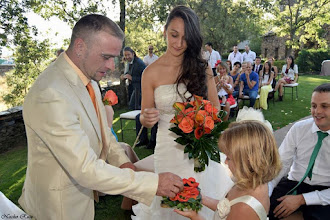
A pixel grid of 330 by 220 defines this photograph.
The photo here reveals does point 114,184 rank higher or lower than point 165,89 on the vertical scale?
lower

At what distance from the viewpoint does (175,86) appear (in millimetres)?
2986

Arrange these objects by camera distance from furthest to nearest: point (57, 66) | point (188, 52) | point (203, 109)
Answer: point (188, 52), point (203, 109), point (57, 66)

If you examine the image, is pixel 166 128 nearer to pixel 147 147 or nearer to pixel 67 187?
pixel 67 187

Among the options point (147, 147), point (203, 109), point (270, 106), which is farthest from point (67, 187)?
point (270, 106)

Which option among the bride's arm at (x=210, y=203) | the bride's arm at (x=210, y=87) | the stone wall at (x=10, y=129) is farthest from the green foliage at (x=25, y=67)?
the bride's arm at (x=210, y=203)

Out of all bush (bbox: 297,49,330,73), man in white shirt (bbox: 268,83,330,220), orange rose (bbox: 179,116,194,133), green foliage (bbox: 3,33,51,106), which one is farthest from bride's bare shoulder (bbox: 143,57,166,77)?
bush (bbox: 297,49,330,73)

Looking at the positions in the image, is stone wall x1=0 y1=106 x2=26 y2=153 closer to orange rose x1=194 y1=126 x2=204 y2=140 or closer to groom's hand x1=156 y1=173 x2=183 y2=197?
orange rose x1=194 y1=126 x2=204 y2=140

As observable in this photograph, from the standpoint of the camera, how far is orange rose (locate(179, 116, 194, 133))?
228 cm

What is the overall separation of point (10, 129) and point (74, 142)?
259 inches

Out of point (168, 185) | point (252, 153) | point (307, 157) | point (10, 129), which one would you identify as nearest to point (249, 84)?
point (307, 157)

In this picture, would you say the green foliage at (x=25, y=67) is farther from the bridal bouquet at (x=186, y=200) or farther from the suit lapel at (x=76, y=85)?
the bridal bouquet at (x=186, y=200)

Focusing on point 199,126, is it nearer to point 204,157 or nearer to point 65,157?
point 204,157

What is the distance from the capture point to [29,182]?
71.6 inches

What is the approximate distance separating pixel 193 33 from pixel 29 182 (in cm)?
200
